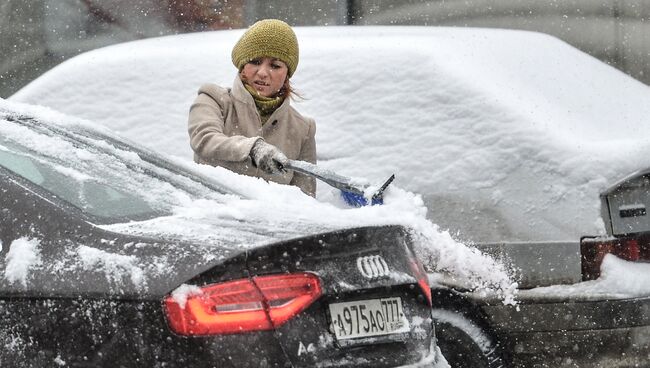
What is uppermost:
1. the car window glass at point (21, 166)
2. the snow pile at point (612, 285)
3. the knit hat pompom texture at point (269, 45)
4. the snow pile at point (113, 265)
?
the knit hat pompom texture at point (269, 45)

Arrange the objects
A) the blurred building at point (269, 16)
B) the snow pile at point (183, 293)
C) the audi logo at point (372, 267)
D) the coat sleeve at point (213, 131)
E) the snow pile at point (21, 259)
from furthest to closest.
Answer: the blurred building at point (269, 16) < the coat sleeve at point (213, 131) < the audi logo at point (372, 267) < the snow pile at point (21, 259) < the snow pile at point (183, 293)

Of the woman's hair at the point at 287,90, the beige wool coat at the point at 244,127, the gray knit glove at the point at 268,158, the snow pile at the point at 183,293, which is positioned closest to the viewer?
the snow pile at the point at 183,293

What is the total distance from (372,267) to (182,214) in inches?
19.4

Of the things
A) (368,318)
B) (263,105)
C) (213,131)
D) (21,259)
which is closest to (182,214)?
(21,259)

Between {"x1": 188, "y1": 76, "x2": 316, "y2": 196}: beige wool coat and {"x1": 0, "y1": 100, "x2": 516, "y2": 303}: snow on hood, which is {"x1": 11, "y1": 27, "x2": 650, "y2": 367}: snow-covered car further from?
{"x1": 0, "y1": 100, "x2": 516, "y2": 303}: snow on hood

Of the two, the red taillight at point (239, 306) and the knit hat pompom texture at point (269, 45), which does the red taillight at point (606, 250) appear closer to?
the knit hat pompom texture at point (269, 45)

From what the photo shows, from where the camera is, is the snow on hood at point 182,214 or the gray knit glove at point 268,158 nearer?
the snow on hood at point 182,214

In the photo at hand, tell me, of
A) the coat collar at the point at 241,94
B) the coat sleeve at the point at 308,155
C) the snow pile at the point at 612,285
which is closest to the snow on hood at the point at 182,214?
the snow pile at the point at 612,285

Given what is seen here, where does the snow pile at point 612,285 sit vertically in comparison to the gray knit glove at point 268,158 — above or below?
below

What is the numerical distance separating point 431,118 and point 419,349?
1887mm

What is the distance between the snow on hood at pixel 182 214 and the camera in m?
2.83

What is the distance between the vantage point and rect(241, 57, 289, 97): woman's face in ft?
17.1

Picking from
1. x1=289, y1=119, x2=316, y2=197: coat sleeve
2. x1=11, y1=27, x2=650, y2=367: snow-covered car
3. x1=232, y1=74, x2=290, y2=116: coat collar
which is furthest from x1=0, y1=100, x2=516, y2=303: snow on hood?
x1=232, y1=74, x2=290, y2=116: coat collar

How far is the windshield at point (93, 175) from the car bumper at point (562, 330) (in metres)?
1.48
